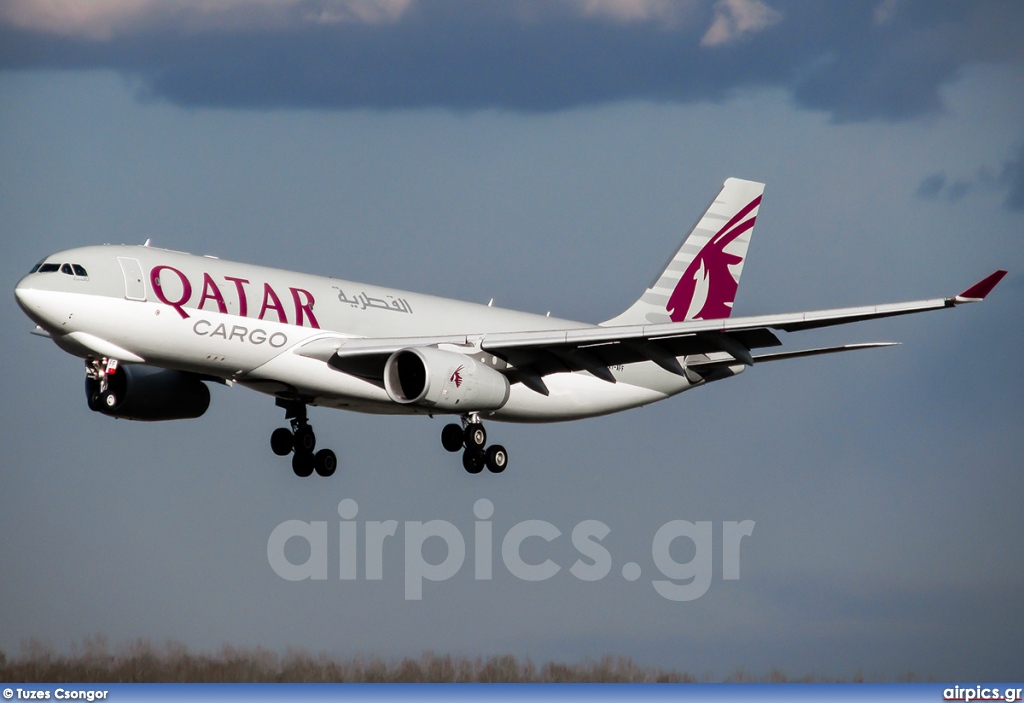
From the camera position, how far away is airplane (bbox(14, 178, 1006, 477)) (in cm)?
3391

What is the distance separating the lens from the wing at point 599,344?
3447 cm

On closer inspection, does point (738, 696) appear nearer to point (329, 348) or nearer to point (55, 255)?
point (329, 348)

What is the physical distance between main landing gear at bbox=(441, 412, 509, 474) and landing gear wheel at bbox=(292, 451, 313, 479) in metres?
4.62

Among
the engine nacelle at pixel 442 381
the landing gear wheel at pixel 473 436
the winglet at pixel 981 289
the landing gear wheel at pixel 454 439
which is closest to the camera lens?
the winglet at pixel 981 289

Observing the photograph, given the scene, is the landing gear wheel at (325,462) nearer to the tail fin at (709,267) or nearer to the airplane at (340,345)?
the airplane at (340,345)

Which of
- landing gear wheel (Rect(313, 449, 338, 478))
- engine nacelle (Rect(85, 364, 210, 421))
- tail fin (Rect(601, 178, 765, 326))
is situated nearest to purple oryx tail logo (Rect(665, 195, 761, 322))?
tail fin (Rect(601, 178, 765, 326))

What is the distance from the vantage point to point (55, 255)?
3425 centimetres

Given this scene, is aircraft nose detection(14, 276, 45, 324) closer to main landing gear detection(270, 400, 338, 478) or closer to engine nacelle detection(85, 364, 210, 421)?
engine nacelle detection(85, 364, 210, 421)

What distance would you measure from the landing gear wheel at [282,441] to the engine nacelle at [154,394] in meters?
2.33

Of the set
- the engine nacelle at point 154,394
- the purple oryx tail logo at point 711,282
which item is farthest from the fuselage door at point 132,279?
the purple oryx tail logo at point 711,282

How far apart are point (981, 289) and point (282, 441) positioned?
19.8 m

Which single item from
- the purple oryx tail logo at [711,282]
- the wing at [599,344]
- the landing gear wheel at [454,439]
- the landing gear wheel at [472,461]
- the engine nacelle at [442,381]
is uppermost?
the purple oryx tail logo at [711,282]

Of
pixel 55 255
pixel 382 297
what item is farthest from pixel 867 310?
pixel 55 255

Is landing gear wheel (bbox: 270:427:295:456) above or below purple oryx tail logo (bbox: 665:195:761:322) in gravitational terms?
below
